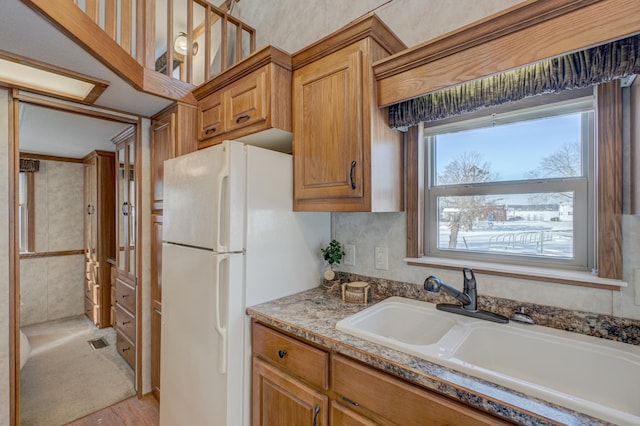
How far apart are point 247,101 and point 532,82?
4.33 feet

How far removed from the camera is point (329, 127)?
→ 146 cm

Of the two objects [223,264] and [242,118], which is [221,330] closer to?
[223,264]

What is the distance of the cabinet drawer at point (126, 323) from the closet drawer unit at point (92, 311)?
1156 millimetres

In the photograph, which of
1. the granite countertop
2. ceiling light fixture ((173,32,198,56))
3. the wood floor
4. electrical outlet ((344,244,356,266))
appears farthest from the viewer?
ceiling light fixture ((173,32,198,56))

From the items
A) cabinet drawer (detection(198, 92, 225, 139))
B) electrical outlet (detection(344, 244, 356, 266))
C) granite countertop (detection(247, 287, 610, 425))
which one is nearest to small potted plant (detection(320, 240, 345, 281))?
electrical outlet (detection(344, 244, 356, 266))

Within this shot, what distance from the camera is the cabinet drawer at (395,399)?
0.86 meters

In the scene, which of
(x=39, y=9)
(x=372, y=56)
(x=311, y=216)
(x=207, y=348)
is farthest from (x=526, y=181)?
(x=39, y=9)

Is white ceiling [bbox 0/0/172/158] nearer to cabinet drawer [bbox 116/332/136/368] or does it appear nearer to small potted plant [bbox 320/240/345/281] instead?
small potted plant [bbox 320/240/345/281]

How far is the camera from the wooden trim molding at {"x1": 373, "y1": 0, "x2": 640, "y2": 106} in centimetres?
91

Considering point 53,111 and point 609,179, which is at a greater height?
point 53,111

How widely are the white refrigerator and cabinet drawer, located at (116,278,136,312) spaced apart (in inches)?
40.5

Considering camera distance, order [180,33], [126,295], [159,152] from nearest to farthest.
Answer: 1. [159,152]
2. [126,295]
3. [180,33]

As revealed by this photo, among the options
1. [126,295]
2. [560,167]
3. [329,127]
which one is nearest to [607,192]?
[560,167]

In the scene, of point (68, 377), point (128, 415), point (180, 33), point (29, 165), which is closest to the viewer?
point (128, 415)
